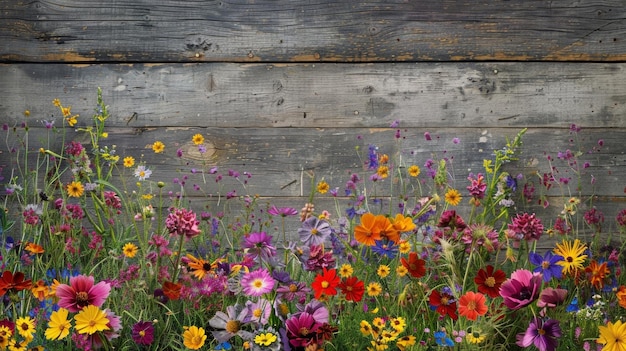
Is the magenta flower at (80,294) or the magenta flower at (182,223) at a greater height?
the magenta flower at (182,223)

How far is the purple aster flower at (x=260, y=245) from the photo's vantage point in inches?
55.9

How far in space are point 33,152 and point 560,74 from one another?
6.10 ft

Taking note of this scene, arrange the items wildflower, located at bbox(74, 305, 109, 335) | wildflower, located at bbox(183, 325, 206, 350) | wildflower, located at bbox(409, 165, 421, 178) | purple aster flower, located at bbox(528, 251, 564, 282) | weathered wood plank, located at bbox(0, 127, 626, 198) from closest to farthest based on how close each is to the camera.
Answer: wildflower, located at bbox(74, 305, 109, 335) < wildflower, located at bbox(183, 325, 206, 350) < purple aster flower, located at bbox(528, 251, 564, 282) < wildflower, located at bbox(409, 165, 421, 178) < weathered wood plank, located at bbox(0, 127, 626, 198)

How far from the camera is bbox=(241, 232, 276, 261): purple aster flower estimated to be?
1419mm

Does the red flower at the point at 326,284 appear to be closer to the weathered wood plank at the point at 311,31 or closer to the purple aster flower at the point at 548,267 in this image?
the purple aster flower at the point at 548,267

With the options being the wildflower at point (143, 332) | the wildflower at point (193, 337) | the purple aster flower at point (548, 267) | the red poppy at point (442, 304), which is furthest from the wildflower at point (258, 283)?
the purple aster flower at point (548, 267)

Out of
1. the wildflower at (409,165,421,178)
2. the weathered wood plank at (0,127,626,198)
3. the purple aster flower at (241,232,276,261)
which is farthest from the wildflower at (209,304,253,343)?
the weathered wood plank at (0,127,626,198)

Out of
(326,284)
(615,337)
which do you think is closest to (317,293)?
(326,284)

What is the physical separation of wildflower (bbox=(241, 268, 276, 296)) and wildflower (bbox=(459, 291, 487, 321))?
36 centimetres

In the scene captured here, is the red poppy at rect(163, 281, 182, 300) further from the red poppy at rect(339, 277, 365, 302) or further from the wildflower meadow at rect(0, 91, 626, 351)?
the red poppy at rect(339, 277, 365, 302)

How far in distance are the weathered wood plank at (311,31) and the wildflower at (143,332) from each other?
1.29 metres

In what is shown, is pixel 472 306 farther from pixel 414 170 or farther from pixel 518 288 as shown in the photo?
pixel 414 170

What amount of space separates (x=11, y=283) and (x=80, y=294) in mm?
169

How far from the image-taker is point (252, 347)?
4.46ft
